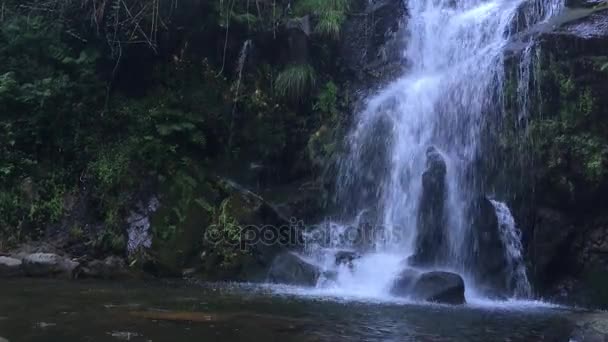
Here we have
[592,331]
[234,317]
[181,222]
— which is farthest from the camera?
Result: [181,222]

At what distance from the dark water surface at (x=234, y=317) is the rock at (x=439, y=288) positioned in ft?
1.28

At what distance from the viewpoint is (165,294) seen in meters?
8.20

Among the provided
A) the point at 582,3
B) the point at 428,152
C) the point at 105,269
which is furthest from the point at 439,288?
the point at 582,3

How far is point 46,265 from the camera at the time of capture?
991cm

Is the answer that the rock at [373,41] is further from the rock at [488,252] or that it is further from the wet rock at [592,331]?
the wet rock at [592,331]

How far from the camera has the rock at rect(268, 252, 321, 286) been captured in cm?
999

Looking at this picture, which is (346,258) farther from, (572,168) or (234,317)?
(572,168)

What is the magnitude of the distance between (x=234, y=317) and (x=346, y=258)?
3963mm

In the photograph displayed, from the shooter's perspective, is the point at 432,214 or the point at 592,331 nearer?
the point at 592,331

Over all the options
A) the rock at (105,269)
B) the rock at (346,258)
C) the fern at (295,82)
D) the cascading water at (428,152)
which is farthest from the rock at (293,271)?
the fern at (295,82)

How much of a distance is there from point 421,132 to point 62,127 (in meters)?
7.52

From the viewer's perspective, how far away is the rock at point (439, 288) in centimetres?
862

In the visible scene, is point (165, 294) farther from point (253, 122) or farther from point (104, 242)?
point (253, 122)

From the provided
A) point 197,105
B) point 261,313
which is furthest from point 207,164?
point 261,313
